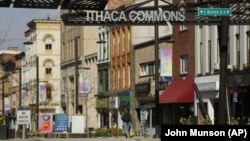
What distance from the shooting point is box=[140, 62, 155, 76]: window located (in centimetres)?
5825

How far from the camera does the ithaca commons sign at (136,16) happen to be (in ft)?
71.7

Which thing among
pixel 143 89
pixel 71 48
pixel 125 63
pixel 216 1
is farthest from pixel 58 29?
pixel 216 1

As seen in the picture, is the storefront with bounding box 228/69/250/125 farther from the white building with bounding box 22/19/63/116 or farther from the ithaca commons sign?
the white building with bounding box 22/19/63/116

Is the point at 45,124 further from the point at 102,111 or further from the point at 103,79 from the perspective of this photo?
the point at 102,111

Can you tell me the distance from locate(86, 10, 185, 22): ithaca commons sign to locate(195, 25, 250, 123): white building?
1821 cm

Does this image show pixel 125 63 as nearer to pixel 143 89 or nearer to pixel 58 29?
pixel 143 89

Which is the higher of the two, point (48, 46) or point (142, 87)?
point (48, 46)

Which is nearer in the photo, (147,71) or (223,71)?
(223,71)

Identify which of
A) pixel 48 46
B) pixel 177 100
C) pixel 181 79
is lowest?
pixel 177 100

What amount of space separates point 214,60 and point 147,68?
1606 cm

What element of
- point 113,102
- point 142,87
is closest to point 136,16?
point 142,87

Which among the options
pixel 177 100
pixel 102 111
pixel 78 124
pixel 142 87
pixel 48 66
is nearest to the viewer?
pixel 177 100

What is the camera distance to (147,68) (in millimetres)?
59875

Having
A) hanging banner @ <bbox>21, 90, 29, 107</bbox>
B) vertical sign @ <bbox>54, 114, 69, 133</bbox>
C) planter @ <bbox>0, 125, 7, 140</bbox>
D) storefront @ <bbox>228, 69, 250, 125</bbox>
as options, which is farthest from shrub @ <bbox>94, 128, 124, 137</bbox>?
hanging banner @ <bbox>21, 90, 29, 107</bbox>
